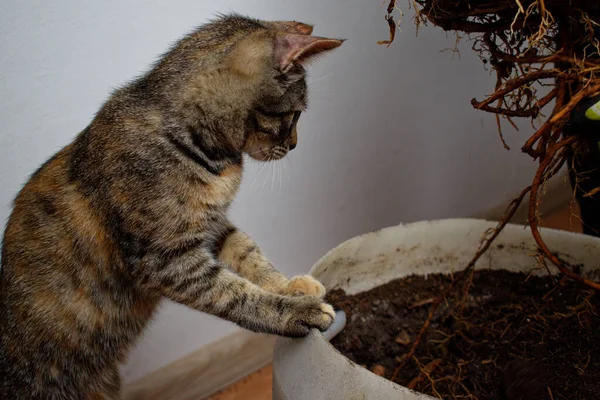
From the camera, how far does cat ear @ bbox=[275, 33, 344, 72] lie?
2.73 ft

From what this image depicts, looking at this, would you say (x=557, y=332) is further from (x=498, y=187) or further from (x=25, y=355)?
(x=498, y=187)

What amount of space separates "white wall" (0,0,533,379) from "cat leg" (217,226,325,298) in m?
0.32

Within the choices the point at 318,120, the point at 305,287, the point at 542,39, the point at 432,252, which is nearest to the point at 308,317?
the point at 305,287

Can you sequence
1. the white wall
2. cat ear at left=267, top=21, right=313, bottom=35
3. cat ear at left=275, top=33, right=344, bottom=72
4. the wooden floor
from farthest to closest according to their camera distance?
the wooden floor, the white wall, cat ear at left=267, top=21, right=313, bottom=35, cat ear at left=275, top=33, right=344, bottom=72

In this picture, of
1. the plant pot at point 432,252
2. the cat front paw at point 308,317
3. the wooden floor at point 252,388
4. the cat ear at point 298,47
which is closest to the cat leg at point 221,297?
the cat front paw at point 308,317

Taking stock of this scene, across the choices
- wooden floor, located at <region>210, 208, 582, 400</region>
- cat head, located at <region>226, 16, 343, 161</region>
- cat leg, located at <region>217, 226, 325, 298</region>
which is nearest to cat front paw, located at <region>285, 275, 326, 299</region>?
cat leg, located at <region>217, 226, 325, 298</region>

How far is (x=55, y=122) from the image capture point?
1.13m

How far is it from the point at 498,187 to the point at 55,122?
1509mm

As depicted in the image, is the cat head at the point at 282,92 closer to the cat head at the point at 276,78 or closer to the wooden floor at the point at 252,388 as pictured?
the cat head at the point at 276,78

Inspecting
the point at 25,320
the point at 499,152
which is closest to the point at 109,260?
the point at 25,320

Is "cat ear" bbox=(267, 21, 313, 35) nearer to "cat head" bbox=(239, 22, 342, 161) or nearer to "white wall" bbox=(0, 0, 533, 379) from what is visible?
"cat head" bbox=(239, 22, 342, 161)

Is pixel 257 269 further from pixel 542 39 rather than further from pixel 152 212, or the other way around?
pixel 542 39

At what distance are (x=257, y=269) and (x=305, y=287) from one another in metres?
0.11

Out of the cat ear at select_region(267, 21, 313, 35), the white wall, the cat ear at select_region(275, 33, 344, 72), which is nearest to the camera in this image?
the cat ear at select_region(275, 33, 344, 72)
